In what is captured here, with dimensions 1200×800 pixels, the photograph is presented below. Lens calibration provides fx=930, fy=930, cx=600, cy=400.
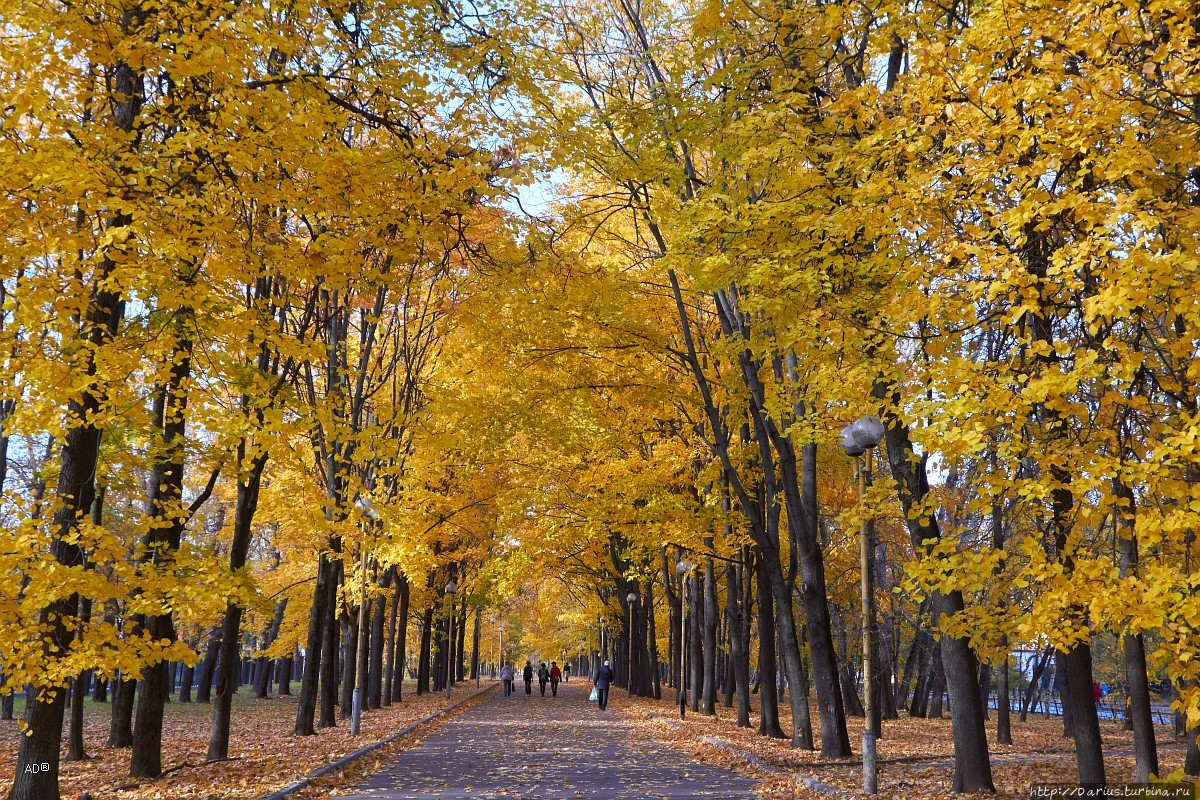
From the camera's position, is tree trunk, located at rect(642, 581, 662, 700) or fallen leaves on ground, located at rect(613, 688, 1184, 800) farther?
tree trunk, located at rect(642, 581, 662, 700)

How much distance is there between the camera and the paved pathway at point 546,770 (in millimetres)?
10758

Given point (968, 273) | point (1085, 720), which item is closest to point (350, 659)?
Answer: point (1085, 720)

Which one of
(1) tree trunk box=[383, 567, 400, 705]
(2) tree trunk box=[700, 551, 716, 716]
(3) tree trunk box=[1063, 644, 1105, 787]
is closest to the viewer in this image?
(3) tree trunk box=[1063, 644, 1105, 787]

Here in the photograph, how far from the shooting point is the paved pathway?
10.8 metres

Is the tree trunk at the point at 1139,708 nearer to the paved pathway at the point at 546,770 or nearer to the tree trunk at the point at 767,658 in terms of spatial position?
the paved pathway at the point at 546,770

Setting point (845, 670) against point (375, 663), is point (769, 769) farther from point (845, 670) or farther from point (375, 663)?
Result: point (375, 663)

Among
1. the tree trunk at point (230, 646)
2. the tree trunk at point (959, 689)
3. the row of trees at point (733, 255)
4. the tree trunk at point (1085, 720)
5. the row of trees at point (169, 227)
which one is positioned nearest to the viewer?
the row of trees at point (733, 255)

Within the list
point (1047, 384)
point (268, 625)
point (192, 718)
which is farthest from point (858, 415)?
point (268, 625)

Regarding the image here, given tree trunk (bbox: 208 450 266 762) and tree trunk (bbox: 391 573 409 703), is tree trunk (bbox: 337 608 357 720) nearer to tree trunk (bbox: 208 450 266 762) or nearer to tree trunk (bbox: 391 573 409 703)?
tree trunk (bbox: 208 450 266 762)

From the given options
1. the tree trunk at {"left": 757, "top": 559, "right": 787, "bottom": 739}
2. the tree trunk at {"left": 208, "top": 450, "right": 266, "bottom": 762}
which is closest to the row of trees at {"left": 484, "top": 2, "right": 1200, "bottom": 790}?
the tree trunk at {"left": 757, "top": 559, "right": 787, "bottom": 739}

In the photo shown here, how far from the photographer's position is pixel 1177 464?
561cm

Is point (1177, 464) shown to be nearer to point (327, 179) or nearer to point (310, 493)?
point (327, 179)

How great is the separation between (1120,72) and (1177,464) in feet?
8.42

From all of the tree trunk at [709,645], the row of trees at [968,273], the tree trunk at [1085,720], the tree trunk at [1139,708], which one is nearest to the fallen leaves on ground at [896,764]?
the row of trees at [968,273]
